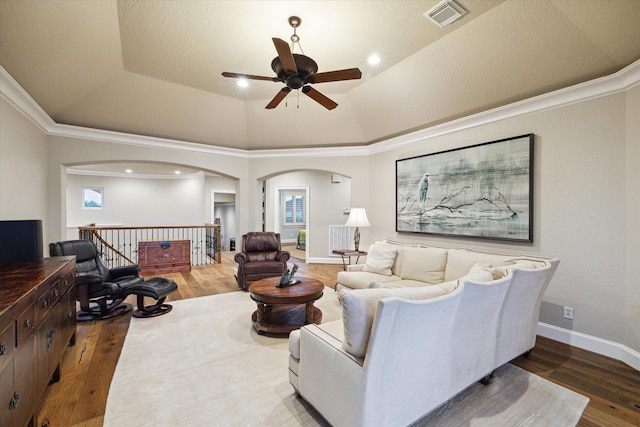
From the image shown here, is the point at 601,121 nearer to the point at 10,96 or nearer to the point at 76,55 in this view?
the point at 76,55

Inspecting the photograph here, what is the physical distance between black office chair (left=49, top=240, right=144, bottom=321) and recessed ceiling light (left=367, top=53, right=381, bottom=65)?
431 cm

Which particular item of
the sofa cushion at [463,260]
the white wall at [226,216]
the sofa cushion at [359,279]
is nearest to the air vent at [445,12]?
the sofa cushion at [463,260]

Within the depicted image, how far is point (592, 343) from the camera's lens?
2.96m

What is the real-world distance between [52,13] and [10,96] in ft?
4.07

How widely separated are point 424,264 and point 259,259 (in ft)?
9.72

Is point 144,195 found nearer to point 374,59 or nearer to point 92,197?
point 92,197

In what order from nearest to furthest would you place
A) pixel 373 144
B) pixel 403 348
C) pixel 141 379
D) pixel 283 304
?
1. pixel 403 348
2. pixel 141 379
3. pixel 283 304
4. pixel 373 144

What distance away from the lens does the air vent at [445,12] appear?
8.30ft

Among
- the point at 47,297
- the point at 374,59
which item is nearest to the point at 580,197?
the point at 374,59

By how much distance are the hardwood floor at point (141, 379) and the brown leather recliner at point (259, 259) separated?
1.76 m

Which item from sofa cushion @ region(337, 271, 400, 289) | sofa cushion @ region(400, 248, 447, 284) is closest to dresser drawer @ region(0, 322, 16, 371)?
sofa cushion @ region(337, 271, 400, 289)

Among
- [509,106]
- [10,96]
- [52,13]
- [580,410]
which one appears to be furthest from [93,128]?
[580,410]

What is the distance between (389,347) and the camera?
4.99ft

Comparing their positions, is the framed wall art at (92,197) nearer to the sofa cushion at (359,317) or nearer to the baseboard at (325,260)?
the baseboard at (325,260)
